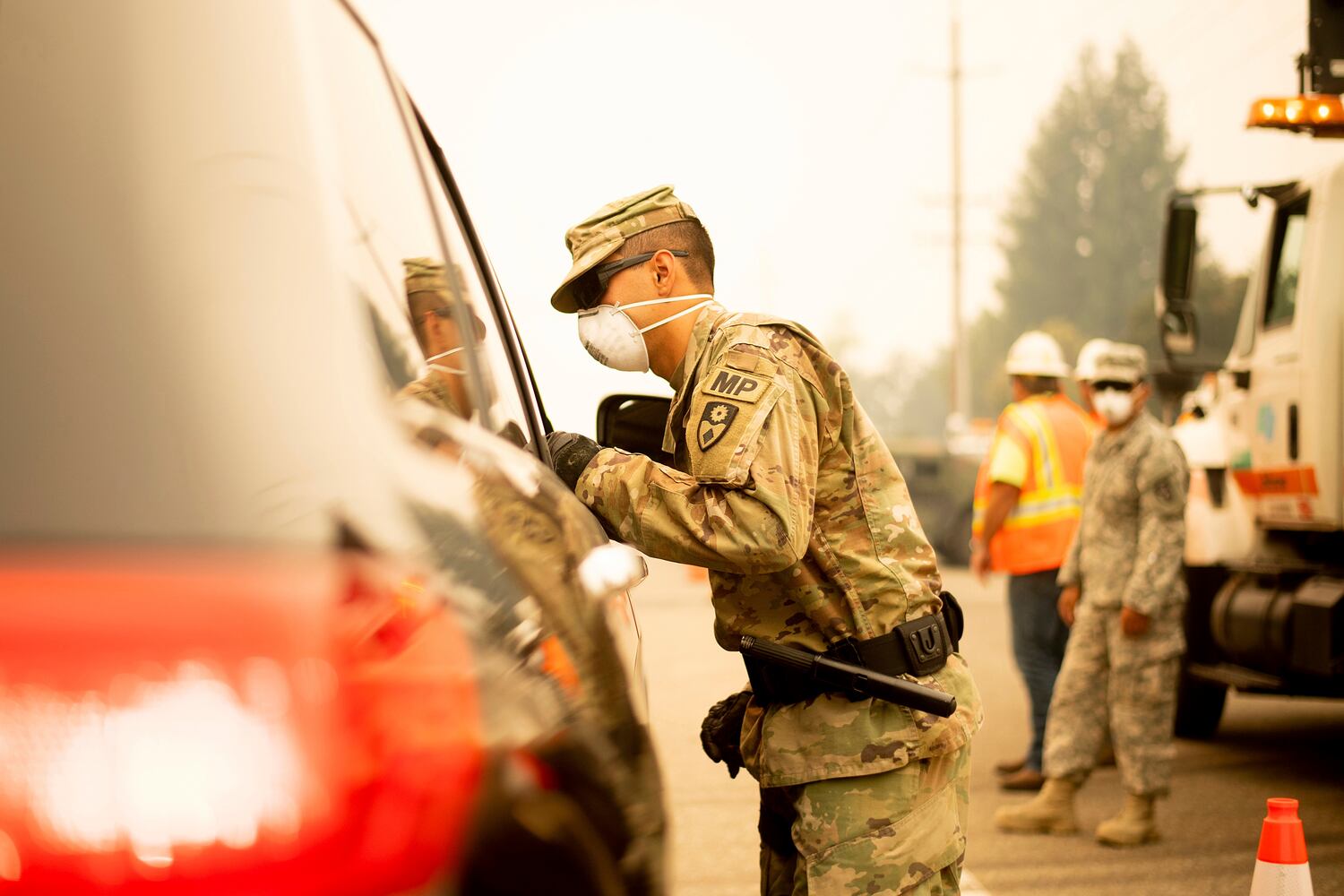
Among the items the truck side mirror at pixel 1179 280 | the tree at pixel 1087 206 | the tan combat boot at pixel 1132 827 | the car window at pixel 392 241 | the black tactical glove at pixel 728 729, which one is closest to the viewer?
the car window at pixel 392 241

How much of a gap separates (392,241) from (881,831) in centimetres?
156

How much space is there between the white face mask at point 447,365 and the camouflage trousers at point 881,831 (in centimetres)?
130

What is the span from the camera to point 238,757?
716 millimetres

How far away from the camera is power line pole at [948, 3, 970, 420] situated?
41.2 m

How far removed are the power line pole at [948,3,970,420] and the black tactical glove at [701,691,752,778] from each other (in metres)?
38.4

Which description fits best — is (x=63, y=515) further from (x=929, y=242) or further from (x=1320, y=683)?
(x=929, y=242)

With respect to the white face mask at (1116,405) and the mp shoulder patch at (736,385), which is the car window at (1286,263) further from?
the mp shoulder patch at (736,385)

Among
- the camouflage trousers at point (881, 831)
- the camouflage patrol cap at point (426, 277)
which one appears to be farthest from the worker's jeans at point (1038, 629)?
the camouflage patrol cap at point (426, 277)

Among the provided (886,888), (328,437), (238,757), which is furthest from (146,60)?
(886,888)

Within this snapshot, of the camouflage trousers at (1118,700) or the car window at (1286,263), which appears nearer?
the camouflage trousers at (1118,700)

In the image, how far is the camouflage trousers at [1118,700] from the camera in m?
5.85

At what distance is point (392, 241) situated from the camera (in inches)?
49.5

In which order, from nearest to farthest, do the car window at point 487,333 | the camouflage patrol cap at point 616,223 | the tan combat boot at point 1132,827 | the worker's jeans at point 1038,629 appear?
the car window at point 487,333 → the camouflage patrol cap at point 616,223 → the tan combat boot at point 1132,827 → the worker's jeans at point 1038,629

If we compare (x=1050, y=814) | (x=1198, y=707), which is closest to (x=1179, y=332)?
(x=1198, y=707)
